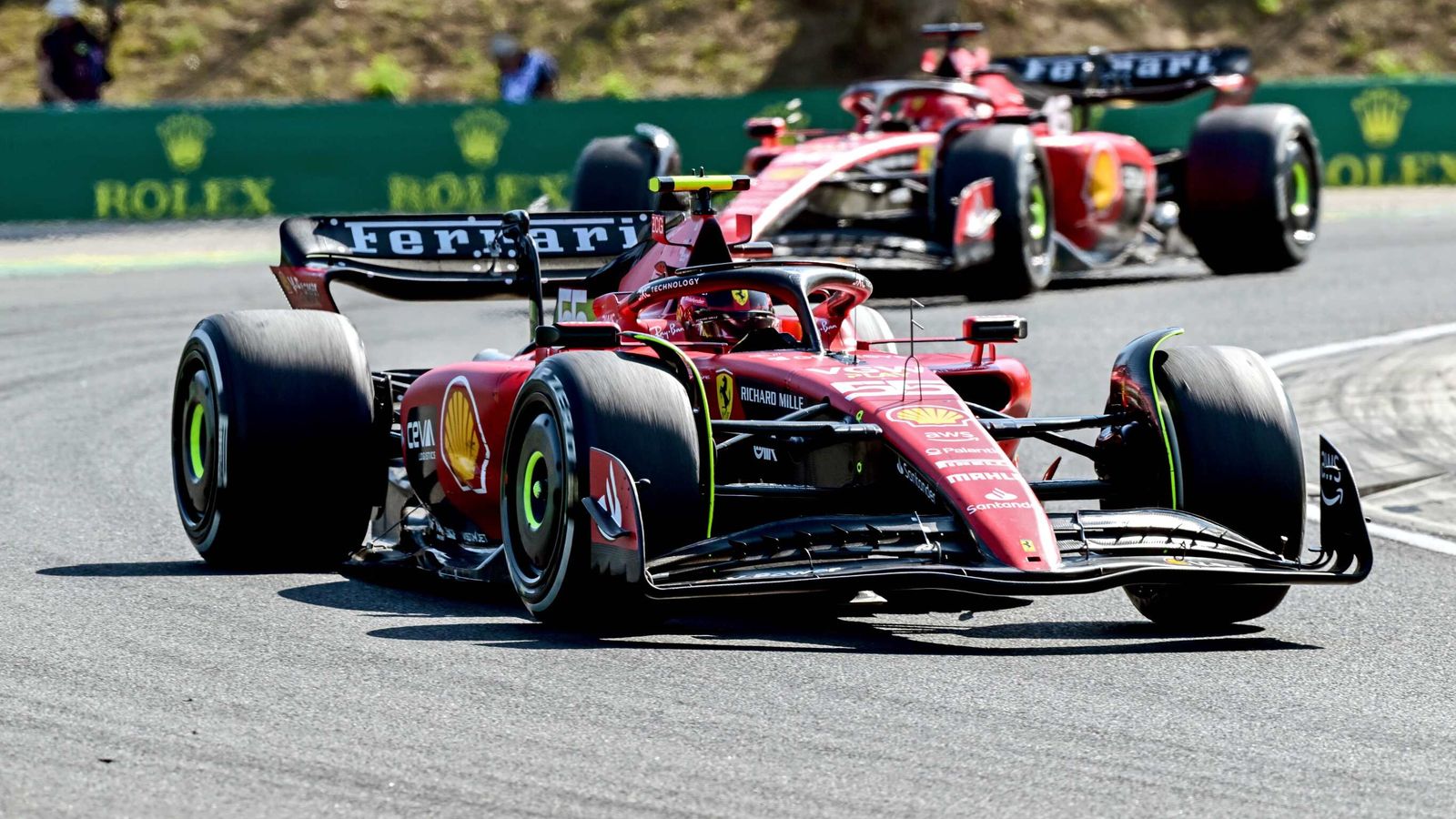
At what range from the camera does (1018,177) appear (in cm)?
→ 1619

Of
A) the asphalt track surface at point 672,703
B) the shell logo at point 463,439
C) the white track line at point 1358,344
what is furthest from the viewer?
the white track line at point 1358,344

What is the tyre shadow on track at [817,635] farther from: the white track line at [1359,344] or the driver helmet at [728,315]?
the white track line at [1359,344]

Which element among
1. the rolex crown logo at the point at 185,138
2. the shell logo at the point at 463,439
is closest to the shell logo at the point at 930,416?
the shell logo at the point at 463,439

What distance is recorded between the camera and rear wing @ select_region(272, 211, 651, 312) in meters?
9.69

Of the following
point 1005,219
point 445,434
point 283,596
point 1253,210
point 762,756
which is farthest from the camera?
point 1253,210

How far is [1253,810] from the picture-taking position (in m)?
5.17

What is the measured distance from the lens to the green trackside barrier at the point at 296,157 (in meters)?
22.0

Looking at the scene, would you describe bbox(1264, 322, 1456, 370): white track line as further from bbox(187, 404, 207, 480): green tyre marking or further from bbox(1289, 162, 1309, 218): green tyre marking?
bbox(187, 404, 207, 480): green tyre marking

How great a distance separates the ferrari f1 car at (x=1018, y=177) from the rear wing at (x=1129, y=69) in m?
0.02

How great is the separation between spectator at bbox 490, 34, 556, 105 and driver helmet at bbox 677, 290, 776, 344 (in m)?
15.2

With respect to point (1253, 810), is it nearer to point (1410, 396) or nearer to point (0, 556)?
point (0, 556)

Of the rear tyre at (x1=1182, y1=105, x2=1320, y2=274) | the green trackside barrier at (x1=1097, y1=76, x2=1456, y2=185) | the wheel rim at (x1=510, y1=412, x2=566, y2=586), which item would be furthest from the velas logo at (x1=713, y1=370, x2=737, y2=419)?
the green trackside barrier at (x1=1097, y1=76, x2=1456, y2=185)

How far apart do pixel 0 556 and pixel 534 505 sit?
245 cm

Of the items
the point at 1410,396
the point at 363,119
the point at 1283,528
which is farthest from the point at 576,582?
the point at 363,119
